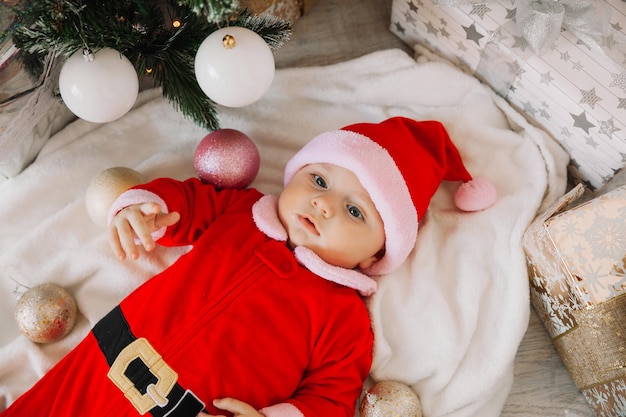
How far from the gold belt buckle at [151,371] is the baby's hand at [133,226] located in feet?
0.57

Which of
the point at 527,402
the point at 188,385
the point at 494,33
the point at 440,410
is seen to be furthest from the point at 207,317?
the point at 494,33

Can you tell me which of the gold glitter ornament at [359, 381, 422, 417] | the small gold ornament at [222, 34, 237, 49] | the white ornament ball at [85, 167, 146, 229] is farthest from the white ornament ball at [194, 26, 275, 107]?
the gold glitter ornament at [359, 381, 422, 417]

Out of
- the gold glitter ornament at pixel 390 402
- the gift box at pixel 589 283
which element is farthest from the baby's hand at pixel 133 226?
the gift box at pixel 589 283

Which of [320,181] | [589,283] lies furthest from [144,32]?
[589,283]

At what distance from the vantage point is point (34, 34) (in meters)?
0.89

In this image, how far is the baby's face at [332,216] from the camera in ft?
3.48

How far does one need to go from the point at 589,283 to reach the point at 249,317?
65 cm

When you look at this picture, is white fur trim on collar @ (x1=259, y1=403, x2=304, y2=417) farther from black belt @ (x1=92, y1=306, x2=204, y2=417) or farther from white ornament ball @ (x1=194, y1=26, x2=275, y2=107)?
white ornament ball @ (x1=194, y1=26, x2=275, y2=107)

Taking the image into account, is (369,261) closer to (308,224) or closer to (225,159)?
(308,224)

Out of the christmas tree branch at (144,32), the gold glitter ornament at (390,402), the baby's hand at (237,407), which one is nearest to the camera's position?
the christmas tree branch at (144,32)

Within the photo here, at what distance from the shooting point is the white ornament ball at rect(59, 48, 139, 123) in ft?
3.00

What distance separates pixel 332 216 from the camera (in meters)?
1.05

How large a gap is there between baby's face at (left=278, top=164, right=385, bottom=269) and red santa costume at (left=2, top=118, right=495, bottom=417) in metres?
0.02

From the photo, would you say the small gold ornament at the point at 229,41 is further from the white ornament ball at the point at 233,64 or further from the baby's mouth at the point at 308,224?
the baby's mouth at the point at 308,224
